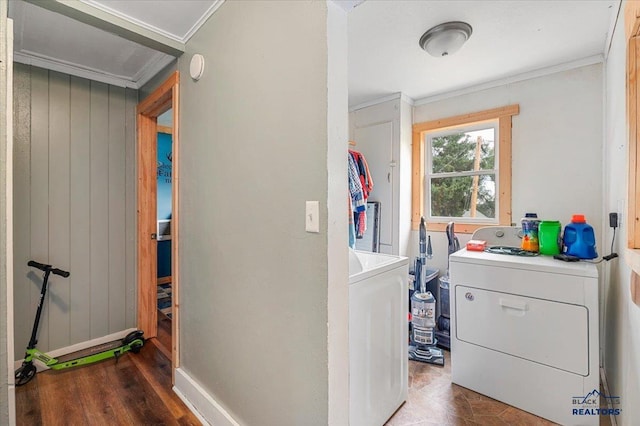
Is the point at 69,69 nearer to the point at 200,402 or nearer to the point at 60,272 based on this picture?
the point at 60,272

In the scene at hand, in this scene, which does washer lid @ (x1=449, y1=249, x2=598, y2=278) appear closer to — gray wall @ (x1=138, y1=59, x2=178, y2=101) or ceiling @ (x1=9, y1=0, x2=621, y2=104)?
ceiling @ (x1=9, y1=0, x2=621, y2=104)

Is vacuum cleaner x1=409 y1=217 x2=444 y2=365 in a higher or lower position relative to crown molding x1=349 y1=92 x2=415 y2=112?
lower

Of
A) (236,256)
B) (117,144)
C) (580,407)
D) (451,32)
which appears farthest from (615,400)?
(117,144)

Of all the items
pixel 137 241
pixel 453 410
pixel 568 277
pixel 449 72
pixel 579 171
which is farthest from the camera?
pixel 137 241

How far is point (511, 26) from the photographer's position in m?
1.90

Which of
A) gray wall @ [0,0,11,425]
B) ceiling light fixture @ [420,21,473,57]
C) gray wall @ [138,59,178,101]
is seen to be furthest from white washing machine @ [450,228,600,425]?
gray wall @ [138,59,178,101]

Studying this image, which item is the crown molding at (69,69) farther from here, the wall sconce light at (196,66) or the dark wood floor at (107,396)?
the dark wood floor at (107,396)

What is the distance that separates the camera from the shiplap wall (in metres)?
2.22

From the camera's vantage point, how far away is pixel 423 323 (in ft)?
7.72

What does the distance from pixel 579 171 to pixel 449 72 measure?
1.32m

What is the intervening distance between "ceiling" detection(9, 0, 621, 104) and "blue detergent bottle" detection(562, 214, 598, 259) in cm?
125

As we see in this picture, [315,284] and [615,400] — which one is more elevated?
[315,284]

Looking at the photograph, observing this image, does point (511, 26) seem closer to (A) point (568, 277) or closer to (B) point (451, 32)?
(B) point (451, 32)

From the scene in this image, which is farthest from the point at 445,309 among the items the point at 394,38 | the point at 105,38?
the point at 105,38
